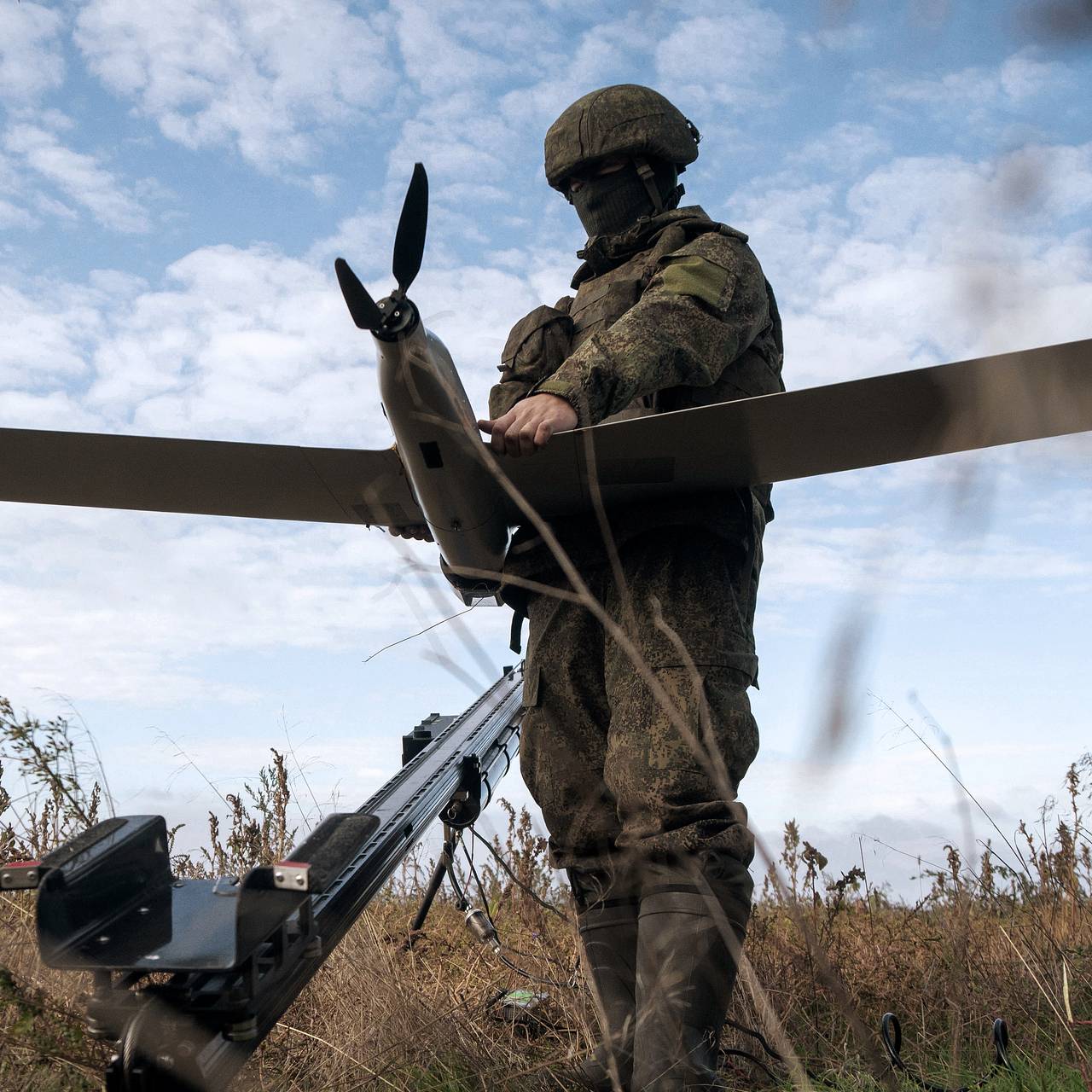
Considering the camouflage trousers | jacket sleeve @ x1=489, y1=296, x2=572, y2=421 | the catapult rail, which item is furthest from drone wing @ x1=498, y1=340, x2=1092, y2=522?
the catapult rail

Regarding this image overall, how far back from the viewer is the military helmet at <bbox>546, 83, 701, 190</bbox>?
2713mm

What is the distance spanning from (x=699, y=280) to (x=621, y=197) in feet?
1.99

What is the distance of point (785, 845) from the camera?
11.1ft

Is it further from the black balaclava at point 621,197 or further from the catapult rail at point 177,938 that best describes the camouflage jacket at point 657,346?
the catapult rail at point 177,938

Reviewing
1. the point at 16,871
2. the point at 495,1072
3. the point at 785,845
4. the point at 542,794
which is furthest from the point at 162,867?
the point at 785,845

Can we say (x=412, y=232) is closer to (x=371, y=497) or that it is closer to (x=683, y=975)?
(x=371, y=497)

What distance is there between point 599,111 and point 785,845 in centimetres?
233

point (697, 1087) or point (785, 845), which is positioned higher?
point (785, 845)

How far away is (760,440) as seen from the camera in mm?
2117

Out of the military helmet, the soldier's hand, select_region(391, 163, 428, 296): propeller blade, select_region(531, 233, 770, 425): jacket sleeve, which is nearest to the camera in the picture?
select_region(391, 163, 428, 296): propeller blade

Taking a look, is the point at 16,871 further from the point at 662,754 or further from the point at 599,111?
the point at 599,111

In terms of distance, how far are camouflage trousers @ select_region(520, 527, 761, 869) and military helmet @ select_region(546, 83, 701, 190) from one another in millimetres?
1096

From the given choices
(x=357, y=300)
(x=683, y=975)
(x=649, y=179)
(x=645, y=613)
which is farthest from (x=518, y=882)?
(x=649, y=179)

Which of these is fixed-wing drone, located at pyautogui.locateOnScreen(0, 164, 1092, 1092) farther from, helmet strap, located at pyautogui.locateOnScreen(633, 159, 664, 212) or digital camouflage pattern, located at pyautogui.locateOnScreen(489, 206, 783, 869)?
helmet strap, located at pyautogui.locateOnScreen(633, 159, 664, 212)
